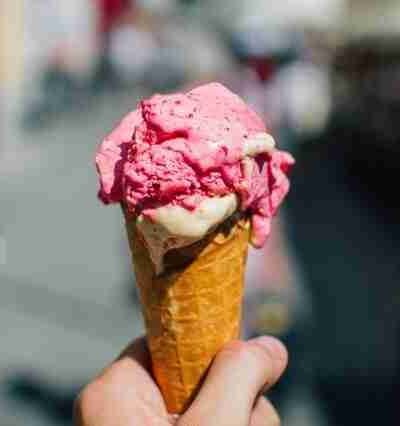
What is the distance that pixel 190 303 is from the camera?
167 cm

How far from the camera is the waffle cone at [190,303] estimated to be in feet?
5.34

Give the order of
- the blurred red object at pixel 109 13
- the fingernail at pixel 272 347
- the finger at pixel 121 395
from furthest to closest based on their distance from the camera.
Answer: the blurred red object at pixel 109 13, the fingernail at pixel 272 347, the finger at pixel 121 395

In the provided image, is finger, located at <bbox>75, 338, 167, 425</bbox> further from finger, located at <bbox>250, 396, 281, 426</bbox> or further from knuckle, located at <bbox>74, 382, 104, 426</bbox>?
finger, located at <bbox>250, 396, 281, 426</bbox>

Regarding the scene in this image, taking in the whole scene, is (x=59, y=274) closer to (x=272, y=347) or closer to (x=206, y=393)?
(x=272, y=347)

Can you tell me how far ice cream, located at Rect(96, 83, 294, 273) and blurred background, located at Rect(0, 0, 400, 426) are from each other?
2.76 meters

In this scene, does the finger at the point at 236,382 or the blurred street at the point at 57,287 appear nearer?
the finger at the point at 236,382

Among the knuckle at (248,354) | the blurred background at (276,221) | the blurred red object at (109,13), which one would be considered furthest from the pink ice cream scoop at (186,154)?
the blurred red object at (109,13)

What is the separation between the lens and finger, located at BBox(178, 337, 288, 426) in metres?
1.49

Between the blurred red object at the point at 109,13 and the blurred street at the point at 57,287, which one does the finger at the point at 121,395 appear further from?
the blurred red object at the point at 109,13

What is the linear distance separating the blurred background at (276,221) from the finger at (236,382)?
2.54m

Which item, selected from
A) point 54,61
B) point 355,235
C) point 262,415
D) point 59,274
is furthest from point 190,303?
point 54,61

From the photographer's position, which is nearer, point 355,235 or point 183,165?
point 183,165

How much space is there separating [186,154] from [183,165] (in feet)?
0.07

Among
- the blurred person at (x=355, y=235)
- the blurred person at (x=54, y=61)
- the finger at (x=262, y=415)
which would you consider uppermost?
the finger at (x=262, y=415)
